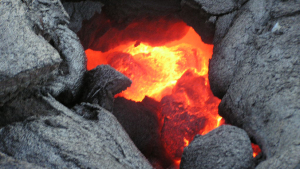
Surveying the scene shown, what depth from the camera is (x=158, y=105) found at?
342cm

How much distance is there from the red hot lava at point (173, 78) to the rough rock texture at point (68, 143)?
129 centimetres

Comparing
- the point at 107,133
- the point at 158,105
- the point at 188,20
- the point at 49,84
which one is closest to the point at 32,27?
the point at 49,84

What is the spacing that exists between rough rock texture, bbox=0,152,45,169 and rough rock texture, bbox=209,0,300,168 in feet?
3.84

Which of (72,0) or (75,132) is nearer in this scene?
(75,132)

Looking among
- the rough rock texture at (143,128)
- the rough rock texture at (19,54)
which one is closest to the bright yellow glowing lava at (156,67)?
the rough rock texture at (143,128)

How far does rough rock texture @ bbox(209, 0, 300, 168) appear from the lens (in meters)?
1.55

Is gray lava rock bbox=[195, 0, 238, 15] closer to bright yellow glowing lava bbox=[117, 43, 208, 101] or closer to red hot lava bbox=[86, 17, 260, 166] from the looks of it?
red hot lava bbox=[86, 17, 260, 166]

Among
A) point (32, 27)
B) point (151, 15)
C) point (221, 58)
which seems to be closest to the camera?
point (32, 27)

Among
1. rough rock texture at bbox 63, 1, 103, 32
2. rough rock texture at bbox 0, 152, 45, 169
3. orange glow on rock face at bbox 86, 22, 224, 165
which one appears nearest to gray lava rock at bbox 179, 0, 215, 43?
orange glow on rock face at bbox 86, 22, 224, 165

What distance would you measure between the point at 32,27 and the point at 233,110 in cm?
150

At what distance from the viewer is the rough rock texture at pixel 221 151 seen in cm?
161

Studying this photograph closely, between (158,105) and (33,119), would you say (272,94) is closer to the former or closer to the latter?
(33,119)

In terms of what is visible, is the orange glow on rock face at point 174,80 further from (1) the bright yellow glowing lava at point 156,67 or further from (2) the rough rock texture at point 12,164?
(2) the rough rock texture at point 12,164

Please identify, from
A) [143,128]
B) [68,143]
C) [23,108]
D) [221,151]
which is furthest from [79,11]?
[221,151]
